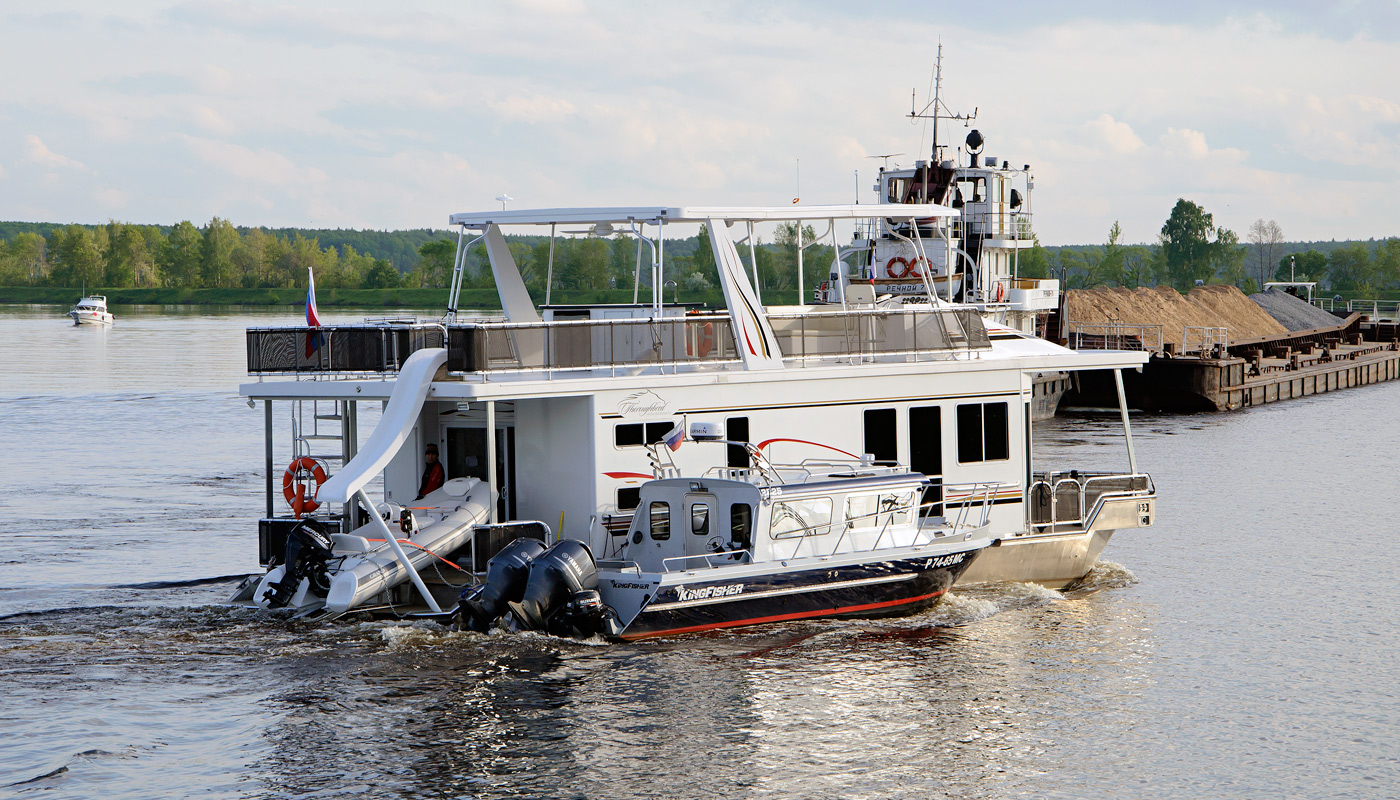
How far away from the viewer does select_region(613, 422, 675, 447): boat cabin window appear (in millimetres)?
16842

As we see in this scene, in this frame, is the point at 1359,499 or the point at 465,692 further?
the point at 1359,499

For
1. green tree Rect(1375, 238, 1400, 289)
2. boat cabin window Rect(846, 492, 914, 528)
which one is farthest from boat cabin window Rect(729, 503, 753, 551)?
green tree Rect(1375, 238, 1400, 289)

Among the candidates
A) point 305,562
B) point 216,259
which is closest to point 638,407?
point 305,562

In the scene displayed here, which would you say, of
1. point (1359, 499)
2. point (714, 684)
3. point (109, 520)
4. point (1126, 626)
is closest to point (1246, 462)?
point (1359, 499)

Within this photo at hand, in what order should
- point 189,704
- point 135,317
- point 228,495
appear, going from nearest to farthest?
1. point 189,704
2. point 228,495
3. point 135,317

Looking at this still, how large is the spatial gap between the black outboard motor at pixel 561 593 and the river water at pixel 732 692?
48 cm

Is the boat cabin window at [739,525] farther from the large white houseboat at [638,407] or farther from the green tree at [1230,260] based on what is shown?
the green tree at [1230,260]

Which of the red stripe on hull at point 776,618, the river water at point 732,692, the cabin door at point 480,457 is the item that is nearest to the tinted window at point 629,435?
the cabin door at point 480,457

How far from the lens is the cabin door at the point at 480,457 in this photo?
1723cm

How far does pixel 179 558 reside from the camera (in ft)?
71.5

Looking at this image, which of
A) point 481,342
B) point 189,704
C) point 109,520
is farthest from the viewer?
point 109,520

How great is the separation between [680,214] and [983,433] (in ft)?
18.5

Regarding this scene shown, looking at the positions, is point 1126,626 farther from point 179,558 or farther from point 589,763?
point 179,558

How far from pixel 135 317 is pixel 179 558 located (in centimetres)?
11780
